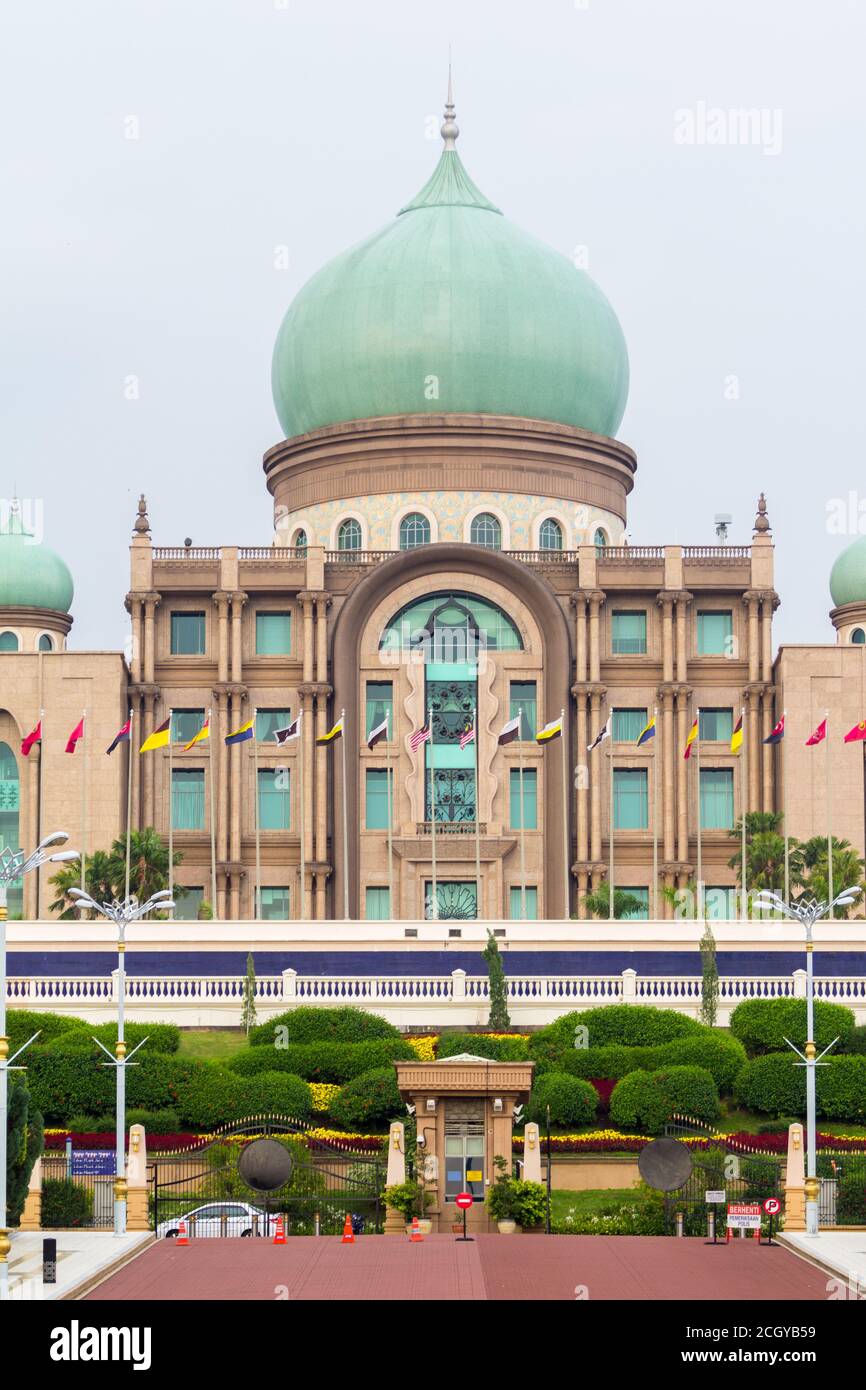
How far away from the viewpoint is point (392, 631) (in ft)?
295

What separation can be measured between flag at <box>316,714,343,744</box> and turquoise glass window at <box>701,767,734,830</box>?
12445 mm

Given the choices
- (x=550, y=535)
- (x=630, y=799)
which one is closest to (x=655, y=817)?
(x=630, y=799)

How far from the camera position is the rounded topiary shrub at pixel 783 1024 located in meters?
60.8

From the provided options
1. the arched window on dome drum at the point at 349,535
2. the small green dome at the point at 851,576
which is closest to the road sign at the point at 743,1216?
the arched window on dome drum at the point at 349,535

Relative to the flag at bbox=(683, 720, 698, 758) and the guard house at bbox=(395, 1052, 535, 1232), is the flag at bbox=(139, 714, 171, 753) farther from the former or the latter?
the guard house at bbox=(395, 1052, 535, 1232)

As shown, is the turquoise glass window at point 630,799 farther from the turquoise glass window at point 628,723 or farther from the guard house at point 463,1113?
the guard house at point 463,1113

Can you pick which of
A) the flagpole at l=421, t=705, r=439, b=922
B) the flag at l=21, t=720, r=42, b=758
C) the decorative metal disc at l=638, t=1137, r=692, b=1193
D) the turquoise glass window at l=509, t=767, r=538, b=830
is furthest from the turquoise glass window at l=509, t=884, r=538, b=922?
the decorative metal disc at l=638, t=1137, r=692, b=1193

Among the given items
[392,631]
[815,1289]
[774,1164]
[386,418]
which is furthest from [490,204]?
[815,1289]

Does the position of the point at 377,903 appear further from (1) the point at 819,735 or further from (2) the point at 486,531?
(1) the point at 819,735

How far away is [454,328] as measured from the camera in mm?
93688

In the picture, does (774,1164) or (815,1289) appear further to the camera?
(774,1164)
